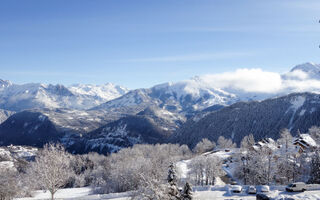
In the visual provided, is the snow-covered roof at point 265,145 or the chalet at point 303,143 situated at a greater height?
the chalet at point 303,143

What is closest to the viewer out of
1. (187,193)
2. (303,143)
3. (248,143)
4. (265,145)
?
(187,193)

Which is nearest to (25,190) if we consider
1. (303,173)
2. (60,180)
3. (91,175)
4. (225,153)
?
(60,180)

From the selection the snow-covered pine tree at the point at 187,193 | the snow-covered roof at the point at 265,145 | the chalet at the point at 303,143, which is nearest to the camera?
the snow-covered pine tree at the point at 187,193

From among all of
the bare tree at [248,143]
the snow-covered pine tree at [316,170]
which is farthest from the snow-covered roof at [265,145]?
the snow-covered pine tree at [316,170]

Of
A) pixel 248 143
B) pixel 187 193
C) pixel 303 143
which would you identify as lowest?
pixel 187 193

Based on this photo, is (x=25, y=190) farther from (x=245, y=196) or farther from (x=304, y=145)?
(x=304, y=145)

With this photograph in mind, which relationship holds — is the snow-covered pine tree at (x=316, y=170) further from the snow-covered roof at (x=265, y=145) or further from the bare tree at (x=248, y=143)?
the bare tree at (x=248, y=143)

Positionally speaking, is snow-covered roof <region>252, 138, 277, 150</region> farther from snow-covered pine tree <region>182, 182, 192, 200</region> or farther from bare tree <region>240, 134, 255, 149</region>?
snow-covered pine tree <region>182, 182, 192, 200</region>

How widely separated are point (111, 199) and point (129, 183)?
44.3 meters

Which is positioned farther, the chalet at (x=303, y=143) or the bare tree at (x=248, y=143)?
the bare tree at (x=248, y=143)

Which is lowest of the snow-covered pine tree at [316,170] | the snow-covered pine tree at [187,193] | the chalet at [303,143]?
the snow-covered pine tree at [316,170]

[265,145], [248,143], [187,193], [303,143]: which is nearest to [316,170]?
[265,145]

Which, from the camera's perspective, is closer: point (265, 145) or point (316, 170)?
point (316, 170)

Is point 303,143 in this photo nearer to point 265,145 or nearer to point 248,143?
point 265,145
